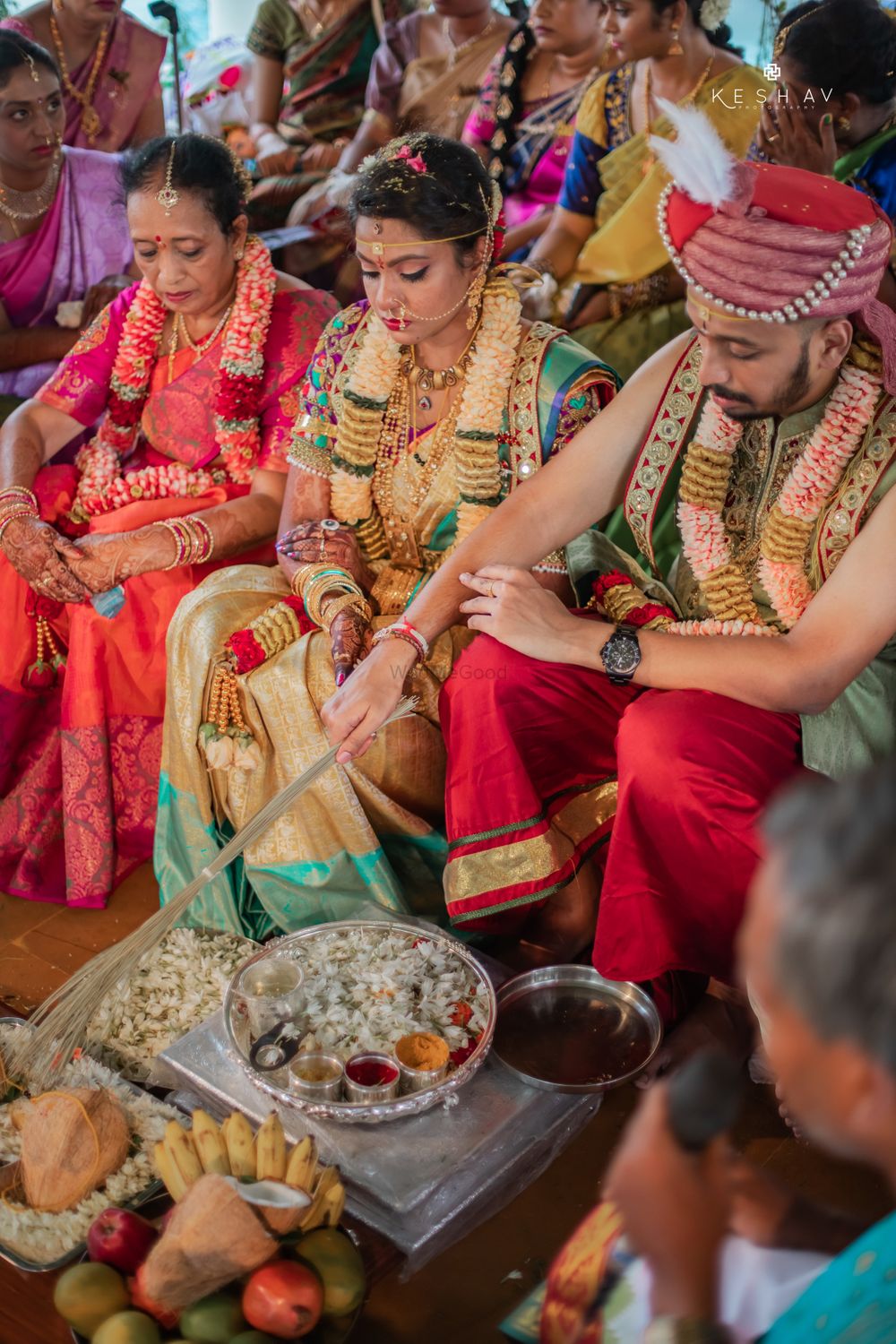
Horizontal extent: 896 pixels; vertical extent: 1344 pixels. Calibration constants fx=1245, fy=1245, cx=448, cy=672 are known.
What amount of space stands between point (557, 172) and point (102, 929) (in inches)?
129

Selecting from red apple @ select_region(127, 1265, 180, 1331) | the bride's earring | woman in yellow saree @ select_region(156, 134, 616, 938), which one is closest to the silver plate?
woman in yellow saree @ select_region(156, 134, 616, 938)

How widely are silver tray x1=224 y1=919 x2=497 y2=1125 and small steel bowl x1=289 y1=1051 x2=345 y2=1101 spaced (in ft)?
0.10

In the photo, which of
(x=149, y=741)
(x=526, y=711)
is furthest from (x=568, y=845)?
(x=149, y=741)

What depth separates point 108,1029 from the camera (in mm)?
2625

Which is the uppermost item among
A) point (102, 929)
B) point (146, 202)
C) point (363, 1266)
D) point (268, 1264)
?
point (146, 202)

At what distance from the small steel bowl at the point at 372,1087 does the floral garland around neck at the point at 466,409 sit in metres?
1.22

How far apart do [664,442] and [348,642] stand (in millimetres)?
826

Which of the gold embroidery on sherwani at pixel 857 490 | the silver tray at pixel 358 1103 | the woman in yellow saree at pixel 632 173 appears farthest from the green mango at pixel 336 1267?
the woman in yellow saree at pixel 632 173

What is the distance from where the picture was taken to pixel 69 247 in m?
4.50

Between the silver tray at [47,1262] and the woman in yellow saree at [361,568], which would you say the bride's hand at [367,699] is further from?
the silver tray at [47,1262]

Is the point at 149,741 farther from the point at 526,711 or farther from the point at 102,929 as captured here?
the point at 526,711

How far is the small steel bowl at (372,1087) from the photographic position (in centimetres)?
225

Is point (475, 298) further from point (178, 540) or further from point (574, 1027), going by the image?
point (574, 1027)

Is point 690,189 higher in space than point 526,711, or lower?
higher
